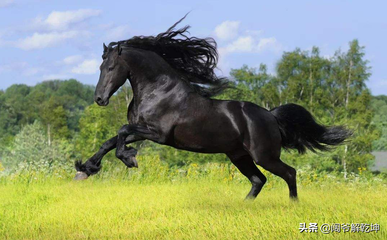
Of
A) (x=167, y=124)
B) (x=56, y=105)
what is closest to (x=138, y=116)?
(x=167, y=124)

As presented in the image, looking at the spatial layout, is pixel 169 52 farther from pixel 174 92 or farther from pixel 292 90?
pixel 292 90

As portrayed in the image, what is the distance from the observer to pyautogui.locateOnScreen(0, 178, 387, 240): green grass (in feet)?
20.5

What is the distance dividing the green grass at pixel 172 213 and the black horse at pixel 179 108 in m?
0.73

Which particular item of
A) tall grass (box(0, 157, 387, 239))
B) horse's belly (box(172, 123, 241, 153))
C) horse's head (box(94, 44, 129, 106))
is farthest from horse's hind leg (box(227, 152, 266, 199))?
horse's head (box(94, 44, 129, 106))

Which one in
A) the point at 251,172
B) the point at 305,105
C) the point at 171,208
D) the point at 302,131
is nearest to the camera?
the point at 171,208

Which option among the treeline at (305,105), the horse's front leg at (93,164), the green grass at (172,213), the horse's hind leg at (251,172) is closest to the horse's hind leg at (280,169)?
the green grass at (172,213)

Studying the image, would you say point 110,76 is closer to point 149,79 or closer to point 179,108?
point 149,79

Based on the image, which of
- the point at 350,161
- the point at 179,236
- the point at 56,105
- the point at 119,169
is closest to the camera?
the point at 179,236

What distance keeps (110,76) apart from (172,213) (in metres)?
2.14

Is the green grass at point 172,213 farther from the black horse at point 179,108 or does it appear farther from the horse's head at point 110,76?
the horse's head at point 110,76

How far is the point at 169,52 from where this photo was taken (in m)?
7.42

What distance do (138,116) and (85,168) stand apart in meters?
0.97

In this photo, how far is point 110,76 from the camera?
684 centimetres

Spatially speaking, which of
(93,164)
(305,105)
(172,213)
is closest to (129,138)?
(93,164)
